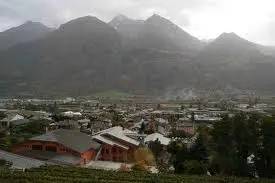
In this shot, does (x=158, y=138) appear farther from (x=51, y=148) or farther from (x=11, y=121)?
(x=11, y=121)

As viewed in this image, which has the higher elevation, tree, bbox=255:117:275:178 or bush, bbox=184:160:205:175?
tree, bbox=255:117:275:178

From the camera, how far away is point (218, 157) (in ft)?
133

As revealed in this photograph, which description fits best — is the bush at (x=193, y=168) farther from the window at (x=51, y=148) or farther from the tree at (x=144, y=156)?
the window at (x=51, y=148)

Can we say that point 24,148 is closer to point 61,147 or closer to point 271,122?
point 61,147

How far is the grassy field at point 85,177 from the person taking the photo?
3130 cm

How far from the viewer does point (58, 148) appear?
51219 mm

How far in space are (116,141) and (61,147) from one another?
10.7 metres

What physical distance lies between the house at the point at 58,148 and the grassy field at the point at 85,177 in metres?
11.5

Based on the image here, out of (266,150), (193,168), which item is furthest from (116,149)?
(266,150)

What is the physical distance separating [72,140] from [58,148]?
269cm

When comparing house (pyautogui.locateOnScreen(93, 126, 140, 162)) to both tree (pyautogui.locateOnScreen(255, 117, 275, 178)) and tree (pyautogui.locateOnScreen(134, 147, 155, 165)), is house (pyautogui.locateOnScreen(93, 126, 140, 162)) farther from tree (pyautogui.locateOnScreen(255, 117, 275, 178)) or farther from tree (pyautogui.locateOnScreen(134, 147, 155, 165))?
tree (pyautogui.locateOnScreen(255, 117, 275, 178))

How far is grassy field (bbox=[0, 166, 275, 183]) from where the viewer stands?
3130 cm

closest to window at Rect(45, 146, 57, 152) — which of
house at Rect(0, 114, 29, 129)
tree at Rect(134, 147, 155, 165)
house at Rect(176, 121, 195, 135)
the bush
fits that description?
tree at Rect(134, 147, 155, 165)

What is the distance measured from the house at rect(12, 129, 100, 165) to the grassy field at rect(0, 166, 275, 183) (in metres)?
11.5
